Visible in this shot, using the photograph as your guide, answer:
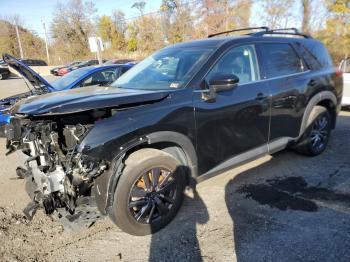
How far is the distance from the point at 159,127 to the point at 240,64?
58.7 inches

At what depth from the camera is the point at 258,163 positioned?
5176mm

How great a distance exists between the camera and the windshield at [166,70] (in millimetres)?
3691

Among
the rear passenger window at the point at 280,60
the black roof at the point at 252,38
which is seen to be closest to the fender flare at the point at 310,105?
the rear passenger window at the point at 280,60

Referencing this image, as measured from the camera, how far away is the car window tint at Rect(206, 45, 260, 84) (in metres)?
3.84

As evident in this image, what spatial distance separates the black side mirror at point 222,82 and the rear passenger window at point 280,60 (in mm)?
963

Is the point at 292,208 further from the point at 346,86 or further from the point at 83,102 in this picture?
the point at 346,86

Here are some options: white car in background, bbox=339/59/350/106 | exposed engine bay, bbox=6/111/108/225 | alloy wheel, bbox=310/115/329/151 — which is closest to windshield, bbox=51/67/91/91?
exposed engine bay, bbox=6/111/108/225

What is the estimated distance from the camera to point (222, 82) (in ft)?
11.5

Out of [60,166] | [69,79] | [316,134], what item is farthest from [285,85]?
[69,79]

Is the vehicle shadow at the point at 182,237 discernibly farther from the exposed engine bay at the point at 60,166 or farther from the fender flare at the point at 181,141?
the exposed engine bay at the point at 60,166

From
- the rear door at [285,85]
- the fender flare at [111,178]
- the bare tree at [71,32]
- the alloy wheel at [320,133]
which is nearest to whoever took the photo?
Result: the fender flare at [111,178]

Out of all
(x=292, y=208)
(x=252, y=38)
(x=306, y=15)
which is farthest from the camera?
(x=306, y=15)

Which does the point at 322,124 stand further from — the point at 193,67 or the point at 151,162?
the point at 151,162

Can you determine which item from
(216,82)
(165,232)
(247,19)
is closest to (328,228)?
(165,232)
